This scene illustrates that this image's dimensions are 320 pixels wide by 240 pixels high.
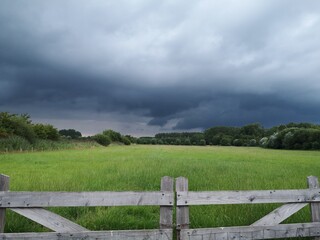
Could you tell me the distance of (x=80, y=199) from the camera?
5645 mm

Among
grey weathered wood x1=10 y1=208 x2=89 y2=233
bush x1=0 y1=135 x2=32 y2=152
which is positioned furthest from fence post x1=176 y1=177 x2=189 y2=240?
bush x1=0 y1=135 x2=32 y2=152

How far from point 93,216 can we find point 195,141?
105 metres

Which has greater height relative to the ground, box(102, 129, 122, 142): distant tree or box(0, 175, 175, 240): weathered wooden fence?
box(102, 129, 122, 142): distant tree

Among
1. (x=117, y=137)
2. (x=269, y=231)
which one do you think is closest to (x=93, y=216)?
(x=269, y=231)

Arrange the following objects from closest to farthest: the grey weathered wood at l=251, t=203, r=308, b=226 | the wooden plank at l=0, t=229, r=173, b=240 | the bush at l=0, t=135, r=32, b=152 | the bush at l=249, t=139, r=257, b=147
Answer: the wooden plank at l=0, t=229, r=173, b=240 < the grey weathered wood at l=251, t=203, r=308, b=226 < the bush at l=0, t=135, r=32, b=152 < the bush at l=249, t=139, r=257, b=147

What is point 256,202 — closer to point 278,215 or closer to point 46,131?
point 278,215

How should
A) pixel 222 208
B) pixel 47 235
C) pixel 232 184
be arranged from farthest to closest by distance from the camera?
1. pixel 232 184
2. pixel 222 208
3. pixel 47 235

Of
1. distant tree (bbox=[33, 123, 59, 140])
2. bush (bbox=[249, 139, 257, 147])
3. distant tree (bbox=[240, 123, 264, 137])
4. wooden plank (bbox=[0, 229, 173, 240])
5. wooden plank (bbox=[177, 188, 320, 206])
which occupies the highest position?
distant tree (bbox=[240, 123, 264, 137])

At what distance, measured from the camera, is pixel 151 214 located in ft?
26.5

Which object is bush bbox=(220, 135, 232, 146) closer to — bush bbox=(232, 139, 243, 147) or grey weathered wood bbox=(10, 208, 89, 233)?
bush bbox=(232, 139, 243, 147)

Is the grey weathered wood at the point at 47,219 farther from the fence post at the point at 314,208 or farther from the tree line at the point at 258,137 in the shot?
the tree line at the point at 258,137

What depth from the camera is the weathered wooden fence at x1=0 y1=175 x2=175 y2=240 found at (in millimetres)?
5512

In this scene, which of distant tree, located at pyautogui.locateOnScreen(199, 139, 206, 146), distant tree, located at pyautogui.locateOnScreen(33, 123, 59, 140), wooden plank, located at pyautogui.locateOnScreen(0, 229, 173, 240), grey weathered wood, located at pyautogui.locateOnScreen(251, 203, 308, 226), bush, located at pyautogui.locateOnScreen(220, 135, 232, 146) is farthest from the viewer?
distant tree, located at pyautogui.locateOnScreen(199, 139, 206, 146)

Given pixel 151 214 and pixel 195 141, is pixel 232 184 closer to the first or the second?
pixel 151 214
